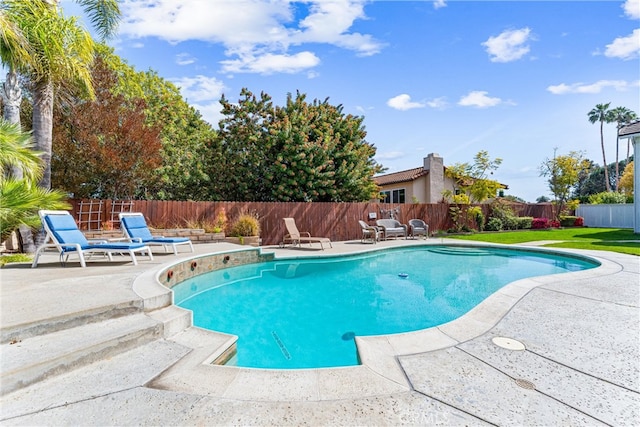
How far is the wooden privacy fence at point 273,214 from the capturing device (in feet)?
36.3

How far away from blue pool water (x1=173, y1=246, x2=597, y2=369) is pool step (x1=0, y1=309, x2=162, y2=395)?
1.10 metres

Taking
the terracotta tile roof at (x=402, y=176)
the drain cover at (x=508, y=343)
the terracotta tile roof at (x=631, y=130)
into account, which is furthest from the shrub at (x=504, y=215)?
the drain cover at (x=508, y=343)

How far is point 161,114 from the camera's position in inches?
695

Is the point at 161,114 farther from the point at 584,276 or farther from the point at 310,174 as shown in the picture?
the point at 584,276

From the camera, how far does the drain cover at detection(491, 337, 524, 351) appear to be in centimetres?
317

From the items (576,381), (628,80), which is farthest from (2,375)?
(628,80)

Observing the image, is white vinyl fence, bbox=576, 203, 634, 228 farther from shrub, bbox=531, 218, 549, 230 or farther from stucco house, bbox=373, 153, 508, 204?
stucco house, bbox=373, 153, 508, 204

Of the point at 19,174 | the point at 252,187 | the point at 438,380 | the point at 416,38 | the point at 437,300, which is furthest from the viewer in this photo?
the point at 252,187

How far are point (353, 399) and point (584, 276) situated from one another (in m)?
6.56

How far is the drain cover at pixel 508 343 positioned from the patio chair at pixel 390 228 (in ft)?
36.8

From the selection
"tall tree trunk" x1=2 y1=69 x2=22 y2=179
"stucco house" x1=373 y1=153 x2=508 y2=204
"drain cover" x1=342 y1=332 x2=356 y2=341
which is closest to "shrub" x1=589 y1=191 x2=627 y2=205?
"stucco house" x1=373 y1=153 x2=508 y2=204

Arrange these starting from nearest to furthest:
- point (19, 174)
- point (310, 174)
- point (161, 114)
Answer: point (19, 174)
point (310, 174)
point (161, 114)

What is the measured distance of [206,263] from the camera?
8.23m

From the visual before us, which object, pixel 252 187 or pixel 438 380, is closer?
pixel 438 380
